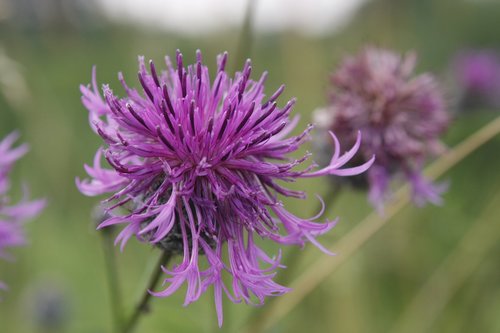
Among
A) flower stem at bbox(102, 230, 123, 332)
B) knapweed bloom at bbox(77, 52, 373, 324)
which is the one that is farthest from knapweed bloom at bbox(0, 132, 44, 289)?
knapweed bloom at bbox(77, 52, 373, 324)

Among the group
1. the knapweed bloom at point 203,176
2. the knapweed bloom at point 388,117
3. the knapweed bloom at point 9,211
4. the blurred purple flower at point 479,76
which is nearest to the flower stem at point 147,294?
the knapweed bloom at point 203,176

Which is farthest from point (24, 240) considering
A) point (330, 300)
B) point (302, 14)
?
point (302, 14)

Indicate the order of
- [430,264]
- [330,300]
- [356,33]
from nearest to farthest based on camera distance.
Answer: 1. [330,300]
2. [430,264]
3. [356,33]

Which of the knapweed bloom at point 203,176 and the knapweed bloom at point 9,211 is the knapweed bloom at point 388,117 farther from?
the knapweed bloom at point 9,211

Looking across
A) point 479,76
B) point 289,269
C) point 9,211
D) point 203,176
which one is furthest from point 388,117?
point 479,76

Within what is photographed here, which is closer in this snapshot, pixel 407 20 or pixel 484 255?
pixel 484 255

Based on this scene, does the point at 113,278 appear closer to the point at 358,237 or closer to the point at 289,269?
the point at 289,269

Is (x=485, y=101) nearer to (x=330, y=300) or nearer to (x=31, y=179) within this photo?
(x=330, y=300)
